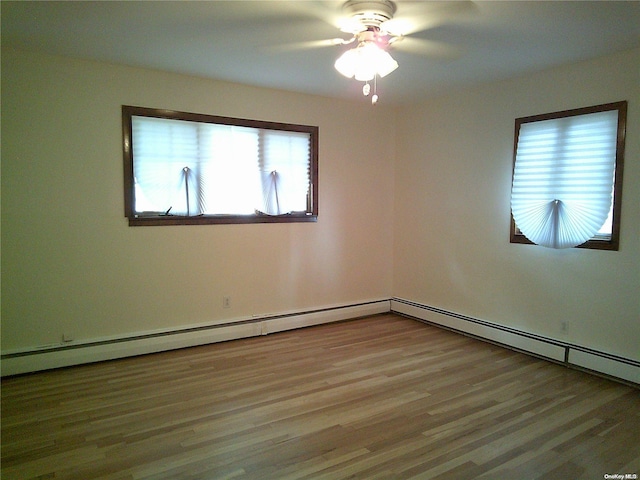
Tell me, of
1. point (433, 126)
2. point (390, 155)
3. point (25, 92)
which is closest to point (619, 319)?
point (433, 126)

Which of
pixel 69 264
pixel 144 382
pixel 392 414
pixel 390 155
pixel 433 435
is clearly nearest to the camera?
pixel 433 435

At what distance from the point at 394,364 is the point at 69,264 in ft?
9.47

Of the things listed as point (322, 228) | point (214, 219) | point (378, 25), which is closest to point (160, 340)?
point (214, 219)

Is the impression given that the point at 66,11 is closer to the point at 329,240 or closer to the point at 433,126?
the point at 329,240

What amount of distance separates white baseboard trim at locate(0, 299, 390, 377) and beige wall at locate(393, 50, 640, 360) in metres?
1.22

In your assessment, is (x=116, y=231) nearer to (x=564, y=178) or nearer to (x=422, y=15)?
(x=422, y=15)

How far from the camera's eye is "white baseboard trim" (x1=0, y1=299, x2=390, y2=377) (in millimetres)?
3408

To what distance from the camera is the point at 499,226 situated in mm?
4188

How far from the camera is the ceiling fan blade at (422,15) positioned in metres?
2.52

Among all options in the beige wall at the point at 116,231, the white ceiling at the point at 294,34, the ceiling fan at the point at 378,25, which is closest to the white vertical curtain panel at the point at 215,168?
the beige wall at the point at 116,231

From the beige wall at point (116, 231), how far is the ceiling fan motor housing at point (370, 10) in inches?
75.9

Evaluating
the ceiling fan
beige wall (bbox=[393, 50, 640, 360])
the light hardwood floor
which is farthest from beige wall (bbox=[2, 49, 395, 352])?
the ceiling fan

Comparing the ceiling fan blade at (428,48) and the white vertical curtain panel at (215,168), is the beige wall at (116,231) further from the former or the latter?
the ceiling fan blade at (428,48)

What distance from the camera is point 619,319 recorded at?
333 cm
